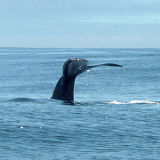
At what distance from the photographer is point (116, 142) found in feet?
66.3

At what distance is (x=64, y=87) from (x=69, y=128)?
638 centimetres

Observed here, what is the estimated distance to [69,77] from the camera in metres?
28.5

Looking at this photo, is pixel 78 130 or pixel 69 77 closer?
pixel 78 130

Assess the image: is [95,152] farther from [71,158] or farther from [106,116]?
[106,116]

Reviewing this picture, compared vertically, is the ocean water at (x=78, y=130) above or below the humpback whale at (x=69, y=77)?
below

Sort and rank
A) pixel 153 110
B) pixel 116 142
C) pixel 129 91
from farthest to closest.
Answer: pixel 129 91 → pixel 153 110 → pixel 116 142

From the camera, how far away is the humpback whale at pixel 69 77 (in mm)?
27984

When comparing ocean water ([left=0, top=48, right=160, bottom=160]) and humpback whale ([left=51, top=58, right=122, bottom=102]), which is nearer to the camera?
ocean water ([left=0, top=48, right=160, bottom=160])

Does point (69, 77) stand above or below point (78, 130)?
above

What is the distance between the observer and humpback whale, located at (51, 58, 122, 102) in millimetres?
27984

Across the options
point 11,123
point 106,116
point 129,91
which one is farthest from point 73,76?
point 129,91

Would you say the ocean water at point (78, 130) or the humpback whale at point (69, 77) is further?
the humpback whale at point (69, 77)

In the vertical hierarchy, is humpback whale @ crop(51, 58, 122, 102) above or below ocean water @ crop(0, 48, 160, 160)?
above

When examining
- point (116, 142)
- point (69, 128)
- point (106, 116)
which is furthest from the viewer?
point (106, 116)
